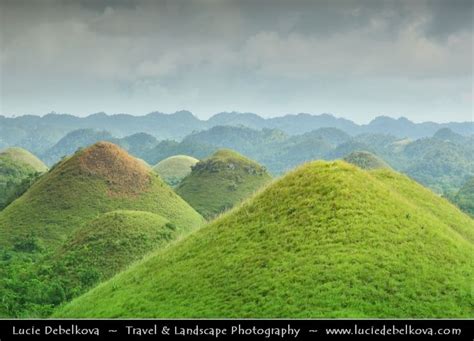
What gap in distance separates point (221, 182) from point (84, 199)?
41734mm

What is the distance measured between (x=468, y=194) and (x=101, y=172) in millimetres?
80692

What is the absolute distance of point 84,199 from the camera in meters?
54.2

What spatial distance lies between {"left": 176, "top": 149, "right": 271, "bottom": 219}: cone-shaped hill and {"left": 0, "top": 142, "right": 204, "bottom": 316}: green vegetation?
22224 mm

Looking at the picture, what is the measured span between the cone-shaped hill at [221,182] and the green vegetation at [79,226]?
22.2 meters

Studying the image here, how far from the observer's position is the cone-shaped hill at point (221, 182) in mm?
86000

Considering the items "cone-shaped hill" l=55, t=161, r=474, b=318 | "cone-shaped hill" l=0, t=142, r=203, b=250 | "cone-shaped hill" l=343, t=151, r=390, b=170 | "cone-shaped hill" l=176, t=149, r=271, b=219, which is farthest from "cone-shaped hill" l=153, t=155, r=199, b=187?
"cone-shaped hill" l=55, t=161, r=474, b=318

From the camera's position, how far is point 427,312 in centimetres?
1421

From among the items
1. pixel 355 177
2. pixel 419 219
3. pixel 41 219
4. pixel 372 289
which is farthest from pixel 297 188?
pixel 41 219

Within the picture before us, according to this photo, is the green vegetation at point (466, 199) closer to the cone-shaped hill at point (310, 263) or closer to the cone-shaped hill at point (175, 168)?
the cone-shaped hill at point (175, 168)
